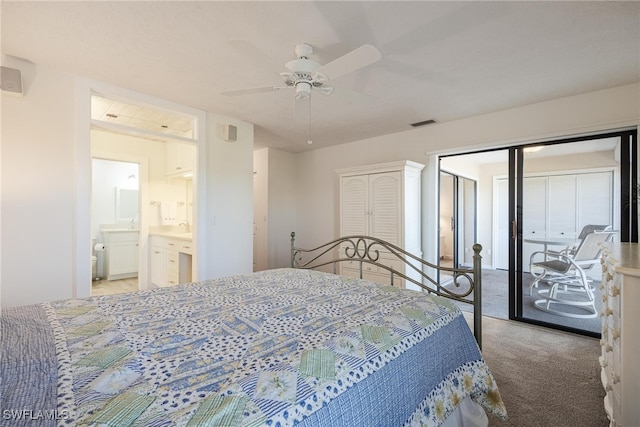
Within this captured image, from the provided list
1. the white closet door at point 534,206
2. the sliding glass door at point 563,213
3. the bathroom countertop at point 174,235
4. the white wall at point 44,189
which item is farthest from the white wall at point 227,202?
the white closet door at point 534,206

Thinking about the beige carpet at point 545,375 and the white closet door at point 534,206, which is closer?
the beige carpet at point 545,375

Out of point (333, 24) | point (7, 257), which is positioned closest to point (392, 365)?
point (333, 24)

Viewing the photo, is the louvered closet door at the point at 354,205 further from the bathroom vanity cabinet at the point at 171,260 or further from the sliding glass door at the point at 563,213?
the bathroom vanity cabinet at the point at 171,260

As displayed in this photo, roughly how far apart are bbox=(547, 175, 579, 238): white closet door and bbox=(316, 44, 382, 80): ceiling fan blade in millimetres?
2805

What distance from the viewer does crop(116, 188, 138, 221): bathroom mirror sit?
5.75 m

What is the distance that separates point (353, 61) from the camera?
5.62 ft

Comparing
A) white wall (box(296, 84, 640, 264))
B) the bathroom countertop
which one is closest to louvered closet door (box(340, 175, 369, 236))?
white wall (box(296, 84, 640, 264))

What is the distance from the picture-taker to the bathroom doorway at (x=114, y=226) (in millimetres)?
5127

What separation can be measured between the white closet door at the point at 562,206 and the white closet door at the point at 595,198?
0.06 metres

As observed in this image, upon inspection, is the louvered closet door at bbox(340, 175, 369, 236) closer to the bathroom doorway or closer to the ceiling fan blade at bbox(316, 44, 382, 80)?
the ceiling fan blade at bbox(316, 44, 382, 80)

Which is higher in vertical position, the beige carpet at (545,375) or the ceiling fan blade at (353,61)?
the ceiling fan blade at (353,61)

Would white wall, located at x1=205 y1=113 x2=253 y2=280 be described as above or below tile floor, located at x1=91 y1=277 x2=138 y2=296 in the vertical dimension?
above

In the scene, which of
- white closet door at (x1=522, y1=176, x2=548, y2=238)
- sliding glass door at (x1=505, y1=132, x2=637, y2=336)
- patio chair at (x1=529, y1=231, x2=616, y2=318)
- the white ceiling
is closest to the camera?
the white ceiling

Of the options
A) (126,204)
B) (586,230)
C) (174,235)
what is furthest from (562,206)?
(126,204)
